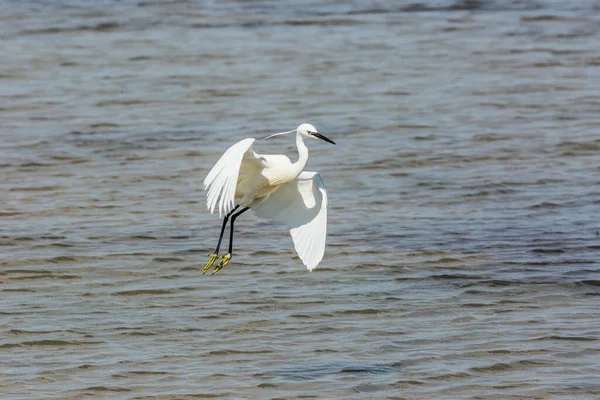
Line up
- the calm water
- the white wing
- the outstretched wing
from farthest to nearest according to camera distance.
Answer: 1. the white wing
2. the calm water
3. the outstretched wing

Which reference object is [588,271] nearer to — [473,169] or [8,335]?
[473,169]

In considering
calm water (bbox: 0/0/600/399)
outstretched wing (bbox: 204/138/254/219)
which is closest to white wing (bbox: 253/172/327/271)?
calm water (bbox: 0/0/600/399)

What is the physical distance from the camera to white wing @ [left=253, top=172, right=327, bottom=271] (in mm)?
7711

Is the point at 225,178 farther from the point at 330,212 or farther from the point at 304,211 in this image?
the point at 330,212

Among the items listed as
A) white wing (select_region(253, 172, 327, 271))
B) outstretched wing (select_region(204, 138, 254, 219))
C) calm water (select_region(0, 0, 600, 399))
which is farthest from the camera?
white wing (select_region(253, 172, 327, 271))

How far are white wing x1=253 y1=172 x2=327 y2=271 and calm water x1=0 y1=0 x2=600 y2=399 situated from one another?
2.35ft

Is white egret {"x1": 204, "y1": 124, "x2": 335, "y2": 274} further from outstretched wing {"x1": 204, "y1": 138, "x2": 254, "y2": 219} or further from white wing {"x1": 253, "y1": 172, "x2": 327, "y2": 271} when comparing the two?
outstretched wing {"x1": 204, "y1": 138, "x2": 254, "y2": 219}

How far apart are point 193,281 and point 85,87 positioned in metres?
8.83

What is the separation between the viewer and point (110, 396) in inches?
279

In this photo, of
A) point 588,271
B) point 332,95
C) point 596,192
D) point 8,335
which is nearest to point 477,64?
point 332,95

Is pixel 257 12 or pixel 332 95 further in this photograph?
pixel 257 12

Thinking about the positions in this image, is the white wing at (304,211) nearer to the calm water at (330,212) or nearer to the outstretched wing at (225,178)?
the calm water at (330,212)

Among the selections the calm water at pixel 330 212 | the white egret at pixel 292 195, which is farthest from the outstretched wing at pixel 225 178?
the calm water at pixel 330 212

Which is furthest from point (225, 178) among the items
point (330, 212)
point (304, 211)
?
point (330, 212)
